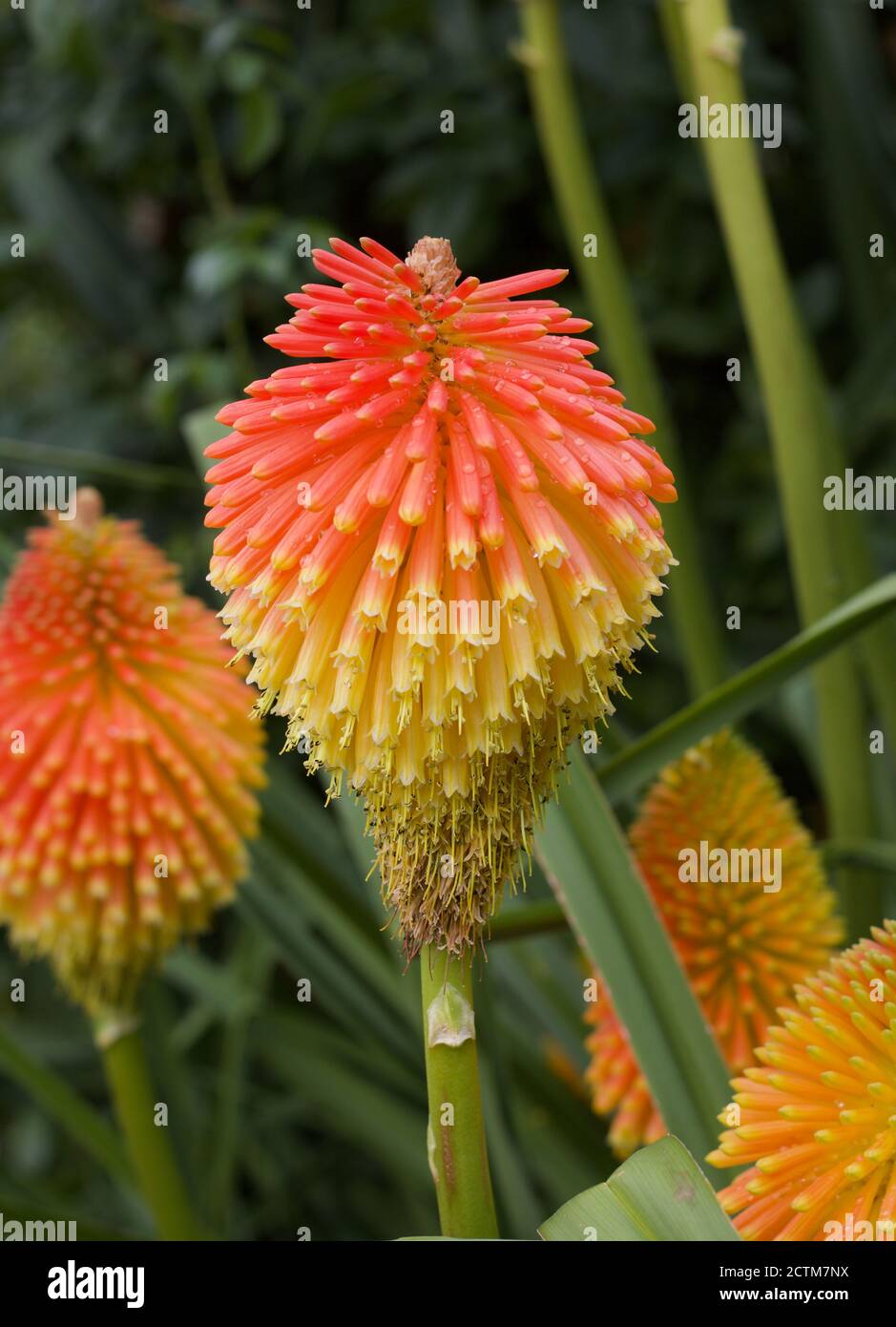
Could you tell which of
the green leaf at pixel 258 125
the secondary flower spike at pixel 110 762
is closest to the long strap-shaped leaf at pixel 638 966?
the secondary flower spike at pixel 110 762

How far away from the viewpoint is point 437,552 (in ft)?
2.35

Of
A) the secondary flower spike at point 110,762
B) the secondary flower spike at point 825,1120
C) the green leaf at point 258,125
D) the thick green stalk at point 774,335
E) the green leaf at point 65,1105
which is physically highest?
the green leaf at point 258,125

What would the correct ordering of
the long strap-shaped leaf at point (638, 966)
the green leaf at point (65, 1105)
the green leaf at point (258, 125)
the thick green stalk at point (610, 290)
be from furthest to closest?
the green leaf at point (258, 125) → the thick green stalk at point (610, 290) → the green leaf at point (65, 1105) → the long strap-shaped leaf at point (638, 966)

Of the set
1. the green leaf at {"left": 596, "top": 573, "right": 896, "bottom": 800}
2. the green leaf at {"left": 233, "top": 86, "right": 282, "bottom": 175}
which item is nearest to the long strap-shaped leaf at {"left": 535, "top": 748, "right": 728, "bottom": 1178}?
the green leaf at {"left": 596, "top": 573, "right": 896, "bottom": 800}

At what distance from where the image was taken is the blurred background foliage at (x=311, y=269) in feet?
6.04

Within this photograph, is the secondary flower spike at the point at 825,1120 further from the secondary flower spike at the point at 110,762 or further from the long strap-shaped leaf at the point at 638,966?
the secondary flower spike at the point at 110,762

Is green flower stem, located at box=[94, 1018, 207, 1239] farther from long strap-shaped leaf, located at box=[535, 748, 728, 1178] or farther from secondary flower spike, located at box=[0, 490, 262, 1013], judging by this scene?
long strap-shaped leaf, located at box=[535, 748, 728, 1178]

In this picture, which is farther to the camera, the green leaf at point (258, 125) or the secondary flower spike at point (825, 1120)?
the green leaf at point (258, 125)

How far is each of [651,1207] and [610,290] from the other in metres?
1.26

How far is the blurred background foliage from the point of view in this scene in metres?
1.84

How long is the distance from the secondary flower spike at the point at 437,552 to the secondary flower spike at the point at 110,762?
471mm

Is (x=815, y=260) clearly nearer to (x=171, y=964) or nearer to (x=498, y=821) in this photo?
(x=171, y=964)

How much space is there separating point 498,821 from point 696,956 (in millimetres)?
444
